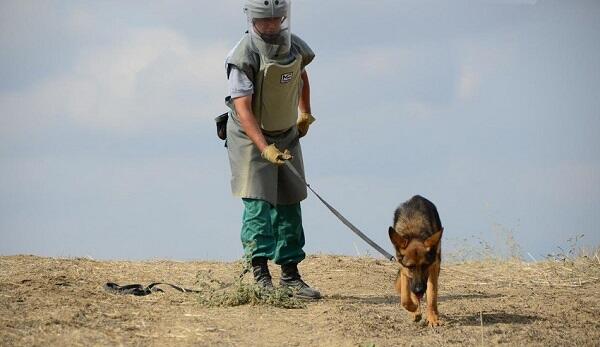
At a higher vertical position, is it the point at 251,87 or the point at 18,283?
the point at 251,87

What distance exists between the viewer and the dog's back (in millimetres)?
7934

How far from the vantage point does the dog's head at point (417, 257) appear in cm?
742

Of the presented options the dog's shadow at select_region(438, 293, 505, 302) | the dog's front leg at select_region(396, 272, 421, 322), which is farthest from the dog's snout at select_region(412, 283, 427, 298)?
the dog's shadow at select_region(438, 293, 505, 302)

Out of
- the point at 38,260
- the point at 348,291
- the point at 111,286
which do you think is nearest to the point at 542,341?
the point at 348,291

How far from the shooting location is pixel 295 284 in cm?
941

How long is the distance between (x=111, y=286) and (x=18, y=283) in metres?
0.96

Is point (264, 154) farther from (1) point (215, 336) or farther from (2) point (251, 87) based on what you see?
(1) point (215, 336)

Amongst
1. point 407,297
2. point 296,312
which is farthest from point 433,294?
point 296,312

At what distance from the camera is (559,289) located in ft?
36.1

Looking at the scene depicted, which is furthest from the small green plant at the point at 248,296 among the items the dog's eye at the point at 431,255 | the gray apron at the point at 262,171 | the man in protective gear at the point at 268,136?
the dog's eye at the point at 431,255

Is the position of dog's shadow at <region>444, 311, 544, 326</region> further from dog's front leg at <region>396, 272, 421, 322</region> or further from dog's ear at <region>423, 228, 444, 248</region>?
dog's ear at <region>423, 228, 444, 248</region>

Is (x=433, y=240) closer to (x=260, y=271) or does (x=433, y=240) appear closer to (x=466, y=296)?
(x=260, y=271)

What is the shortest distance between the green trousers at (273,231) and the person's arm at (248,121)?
0.63 metres

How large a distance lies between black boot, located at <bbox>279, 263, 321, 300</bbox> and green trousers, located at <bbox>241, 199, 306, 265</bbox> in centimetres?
8
